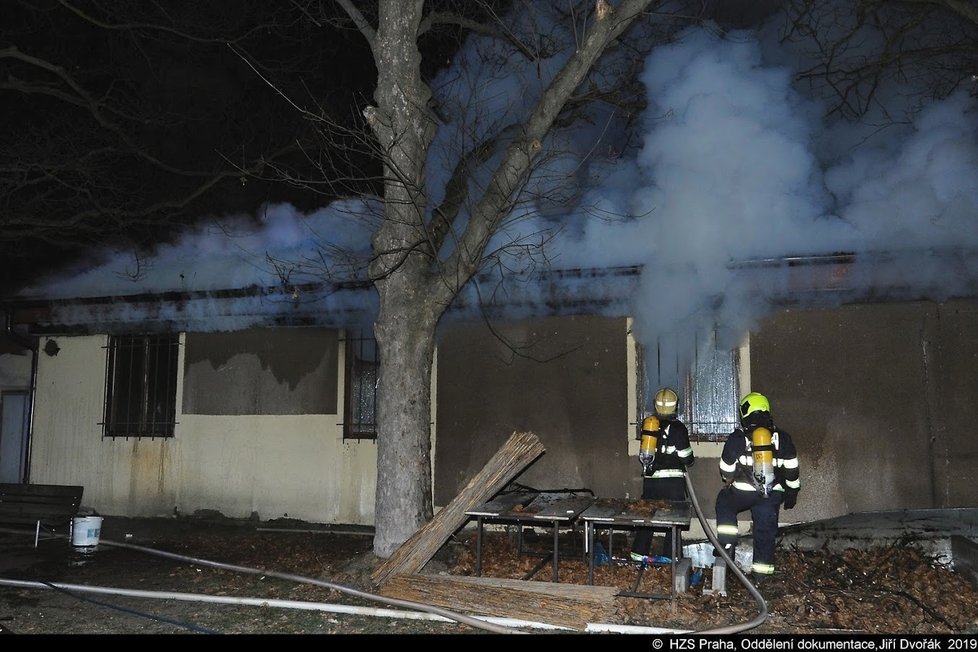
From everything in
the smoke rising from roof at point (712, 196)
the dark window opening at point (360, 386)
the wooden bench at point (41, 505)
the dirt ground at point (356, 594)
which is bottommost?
the dirt ground at point (356, 594)

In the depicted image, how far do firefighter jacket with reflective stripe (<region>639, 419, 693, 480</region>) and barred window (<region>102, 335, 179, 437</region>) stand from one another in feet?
23.5

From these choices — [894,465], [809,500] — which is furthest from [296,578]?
[894,465]

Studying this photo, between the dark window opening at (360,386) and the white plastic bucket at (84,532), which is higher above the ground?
the dark window opening at (360,386)

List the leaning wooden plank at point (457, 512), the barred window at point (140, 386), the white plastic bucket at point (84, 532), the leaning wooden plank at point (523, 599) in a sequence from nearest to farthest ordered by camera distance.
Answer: the leaning wooden plank at point (523, 599) < the leaning wooden plank at point (457, 512) < the white plastic bucket at point (84, 532) < the barred window at point (140, 386)

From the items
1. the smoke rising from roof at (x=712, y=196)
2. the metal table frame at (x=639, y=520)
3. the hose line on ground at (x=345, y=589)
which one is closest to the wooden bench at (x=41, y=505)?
the hose line on ground at (x=345, y=589)

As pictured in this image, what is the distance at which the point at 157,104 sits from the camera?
1180cm

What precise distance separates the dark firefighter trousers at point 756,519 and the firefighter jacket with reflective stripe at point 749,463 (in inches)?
3.6

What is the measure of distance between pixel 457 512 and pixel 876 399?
4.67m

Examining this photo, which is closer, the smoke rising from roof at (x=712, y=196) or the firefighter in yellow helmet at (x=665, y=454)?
the firefighter in yellow helmet at (x=665, y=454)

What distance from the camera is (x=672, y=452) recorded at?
7.27m

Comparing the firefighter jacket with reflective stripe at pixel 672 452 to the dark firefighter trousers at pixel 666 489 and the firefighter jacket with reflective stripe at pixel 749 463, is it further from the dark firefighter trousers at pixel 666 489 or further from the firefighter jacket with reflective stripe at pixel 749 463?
the firefighter jacket with reflective stripe at pixel 749 463

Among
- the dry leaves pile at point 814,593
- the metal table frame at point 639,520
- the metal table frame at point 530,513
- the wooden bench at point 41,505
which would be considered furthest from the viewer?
the wooden bench at point 41,505

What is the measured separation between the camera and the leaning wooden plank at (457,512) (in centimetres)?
618

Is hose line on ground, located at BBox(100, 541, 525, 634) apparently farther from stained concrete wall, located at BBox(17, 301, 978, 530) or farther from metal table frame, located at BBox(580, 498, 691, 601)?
stained concrete wall, located at BBox(17, 301, 978, 530)
